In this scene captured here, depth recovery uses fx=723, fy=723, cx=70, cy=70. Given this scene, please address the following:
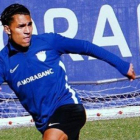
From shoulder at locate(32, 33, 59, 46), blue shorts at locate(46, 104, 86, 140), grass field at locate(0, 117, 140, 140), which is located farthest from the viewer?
grass field at locate(0, 117, 140, 140)

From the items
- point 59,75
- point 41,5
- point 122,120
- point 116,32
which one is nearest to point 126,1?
point 116,32

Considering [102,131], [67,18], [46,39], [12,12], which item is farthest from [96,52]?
[67,18]

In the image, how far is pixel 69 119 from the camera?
669 cm

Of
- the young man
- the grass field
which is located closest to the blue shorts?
the young man

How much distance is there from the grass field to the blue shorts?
156 inches

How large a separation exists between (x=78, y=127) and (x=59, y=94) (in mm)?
354

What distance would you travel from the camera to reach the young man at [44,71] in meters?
6.68

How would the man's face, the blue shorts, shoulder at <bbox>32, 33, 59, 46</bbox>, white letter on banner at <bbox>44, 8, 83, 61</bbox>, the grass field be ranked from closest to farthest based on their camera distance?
the blue shorts → the man's face → shoulder at <bbox>32, 33, 59, 46</bbox> → the grass field → white letter on banner at <bbox>44, 8, 83, 61</bbox>

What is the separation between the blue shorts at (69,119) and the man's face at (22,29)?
27.8 inches

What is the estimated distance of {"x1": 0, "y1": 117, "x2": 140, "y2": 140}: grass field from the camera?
35.8 feet

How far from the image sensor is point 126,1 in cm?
1415

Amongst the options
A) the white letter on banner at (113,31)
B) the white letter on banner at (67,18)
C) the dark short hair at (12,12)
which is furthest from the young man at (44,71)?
the white letter on banner at (113,31)

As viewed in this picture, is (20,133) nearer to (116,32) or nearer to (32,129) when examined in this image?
(32,129)

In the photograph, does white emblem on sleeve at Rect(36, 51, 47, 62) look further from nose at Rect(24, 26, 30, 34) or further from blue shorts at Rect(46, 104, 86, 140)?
blue shorts at Rect(46, 104, 86, 140)
